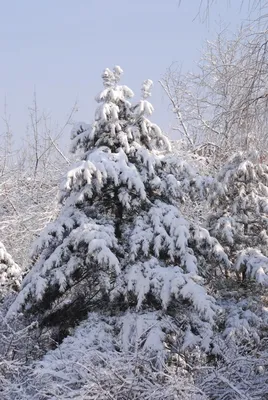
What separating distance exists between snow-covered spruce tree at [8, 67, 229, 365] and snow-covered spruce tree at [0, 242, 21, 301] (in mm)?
2478

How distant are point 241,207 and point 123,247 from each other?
269cm

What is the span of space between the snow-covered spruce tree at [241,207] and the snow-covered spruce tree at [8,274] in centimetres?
409

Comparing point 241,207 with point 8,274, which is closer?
point 241,207

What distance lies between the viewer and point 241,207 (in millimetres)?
9367

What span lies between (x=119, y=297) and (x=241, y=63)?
375cm

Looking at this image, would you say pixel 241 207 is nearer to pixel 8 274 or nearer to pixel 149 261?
pixel 149 261

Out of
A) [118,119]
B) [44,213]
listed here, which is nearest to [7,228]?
[44,213]

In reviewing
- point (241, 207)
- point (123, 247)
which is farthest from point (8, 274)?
point (241, 207)

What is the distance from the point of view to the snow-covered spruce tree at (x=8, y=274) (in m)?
10.2

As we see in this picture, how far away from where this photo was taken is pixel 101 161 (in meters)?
7.70

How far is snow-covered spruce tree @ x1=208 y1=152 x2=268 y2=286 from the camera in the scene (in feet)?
30.2

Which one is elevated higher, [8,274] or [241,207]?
[241,207]

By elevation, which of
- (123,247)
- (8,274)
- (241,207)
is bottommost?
(8,274)

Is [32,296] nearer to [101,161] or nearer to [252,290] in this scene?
[101,161]
